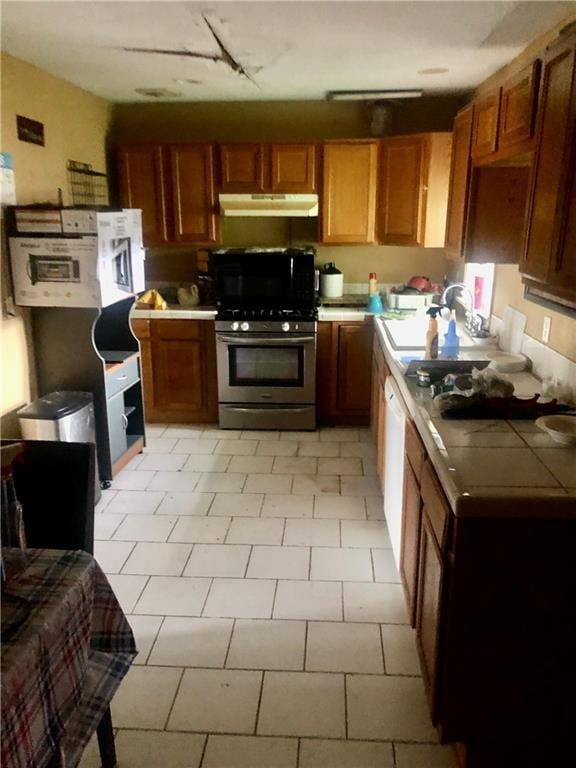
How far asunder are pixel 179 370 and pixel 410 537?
2.64 meters

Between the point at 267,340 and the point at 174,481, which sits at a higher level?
the point at 267,340

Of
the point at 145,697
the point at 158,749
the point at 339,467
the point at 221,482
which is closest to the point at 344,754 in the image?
the point at 158,749

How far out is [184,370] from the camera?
4469 mm

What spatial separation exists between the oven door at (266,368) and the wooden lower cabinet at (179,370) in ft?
0.48

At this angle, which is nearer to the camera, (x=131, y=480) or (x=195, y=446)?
(x=131, y=480)

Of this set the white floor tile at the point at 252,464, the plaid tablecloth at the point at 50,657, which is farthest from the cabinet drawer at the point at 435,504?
the white floor tile at the point at 252,464

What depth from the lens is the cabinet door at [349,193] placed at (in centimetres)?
429

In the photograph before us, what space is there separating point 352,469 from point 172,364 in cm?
158

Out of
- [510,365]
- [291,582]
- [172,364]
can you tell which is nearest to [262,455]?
[172,364]

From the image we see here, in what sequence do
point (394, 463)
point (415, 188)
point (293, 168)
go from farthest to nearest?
point (293, 168) → point (415, 188) → point (394, 463)

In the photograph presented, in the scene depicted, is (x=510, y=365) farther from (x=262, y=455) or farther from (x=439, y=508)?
(x=262, y=455)

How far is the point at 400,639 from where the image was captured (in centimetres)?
228

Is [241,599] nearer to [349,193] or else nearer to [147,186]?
[349,193]

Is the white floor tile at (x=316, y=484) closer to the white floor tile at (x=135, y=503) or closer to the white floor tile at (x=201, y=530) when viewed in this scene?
the white floor tile at (x=201, y=530)
